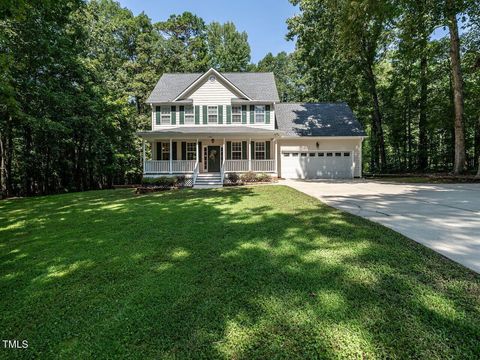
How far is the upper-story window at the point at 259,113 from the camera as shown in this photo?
57.3ft

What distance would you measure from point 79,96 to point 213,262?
18694 millimetres

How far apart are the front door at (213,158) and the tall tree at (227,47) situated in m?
Answer: 21.0

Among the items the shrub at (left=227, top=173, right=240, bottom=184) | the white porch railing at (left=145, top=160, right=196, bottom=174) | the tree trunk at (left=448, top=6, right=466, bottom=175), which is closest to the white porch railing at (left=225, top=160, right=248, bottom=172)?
the shrub at (left=227, top=173, right=240, bottom=184)

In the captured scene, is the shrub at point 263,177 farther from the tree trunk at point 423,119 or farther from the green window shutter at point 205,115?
the tree trunk at point 423,119

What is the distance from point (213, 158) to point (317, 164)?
760 cm

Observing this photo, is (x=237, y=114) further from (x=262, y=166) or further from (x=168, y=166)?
(x=168, y=166)

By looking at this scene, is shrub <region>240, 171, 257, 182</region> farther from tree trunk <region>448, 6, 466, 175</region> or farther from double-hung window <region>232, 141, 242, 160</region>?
tree trunk <region>448, 6, 466, 175</region>

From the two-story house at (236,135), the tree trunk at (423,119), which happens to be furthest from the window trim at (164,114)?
the tree trunk at (423,119)

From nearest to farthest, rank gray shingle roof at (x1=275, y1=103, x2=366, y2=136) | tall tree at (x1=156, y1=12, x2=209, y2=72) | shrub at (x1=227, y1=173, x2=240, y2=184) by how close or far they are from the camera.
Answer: shrub at (x1=227, y1=173, x2=240, y2=184) < gray shingle roof at (x1=275, y1=103, x2=366, y2=136) < tall tree at (x1=156, y1=12, x2=209, y2=72)

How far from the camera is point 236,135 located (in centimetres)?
1556

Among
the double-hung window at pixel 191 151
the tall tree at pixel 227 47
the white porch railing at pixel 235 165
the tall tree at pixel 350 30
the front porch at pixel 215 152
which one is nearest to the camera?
the tall tree at pixel 350 30

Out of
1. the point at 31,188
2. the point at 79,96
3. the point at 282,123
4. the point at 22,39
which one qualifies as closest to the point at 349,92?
the point at 282,123

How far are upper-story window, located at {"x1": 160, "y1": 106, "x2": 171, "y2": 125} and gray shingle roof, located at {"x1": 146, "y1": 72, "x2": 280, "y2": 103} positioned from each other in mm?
573

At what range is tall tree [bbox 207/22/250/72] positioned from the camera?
34.2 metres
